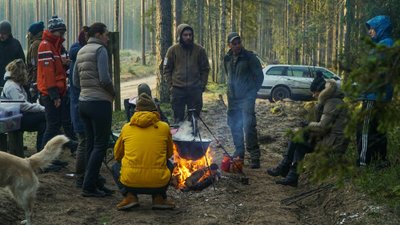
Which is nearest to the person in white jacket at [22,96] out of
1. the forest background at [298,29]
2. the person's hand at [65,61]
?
the person's hand at [65,61]

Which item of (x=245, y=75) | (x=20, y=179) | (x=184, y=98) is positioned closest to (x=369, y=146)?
(x=245, y=75)

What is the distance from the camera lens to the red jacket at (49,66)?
8242 mm

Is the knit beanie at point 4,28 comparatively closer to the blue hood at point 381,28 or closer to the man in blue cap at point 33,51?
the man in blue cap at point 33,51

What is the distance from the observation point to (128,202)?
6.81 m

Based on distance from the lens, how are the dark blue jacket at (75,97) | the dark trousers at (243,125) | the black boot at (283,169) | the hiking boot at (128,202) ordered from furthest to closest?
1. the dark trousers at (243,125)
2. the black boot at (283,169)
3. the dark blue jacket at (75,97)
4. the hiking boot at (128,202)

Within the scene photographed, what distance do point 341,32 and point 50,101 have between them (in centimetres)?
2682

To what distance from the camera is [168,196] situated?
766 cm

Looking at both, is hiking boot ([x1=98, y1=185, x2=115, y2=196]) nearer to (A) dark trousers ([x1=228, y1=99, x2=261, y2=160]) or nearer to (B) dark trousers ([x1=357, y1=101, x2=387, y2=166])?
(A) dark trousers ([x1=228, y1=99, x2=261, y2=160])

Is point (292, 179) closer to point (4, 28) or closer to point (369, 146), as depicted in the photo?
point (369, 146)

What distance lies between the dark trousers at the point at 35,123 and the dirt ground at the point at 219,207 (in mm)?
668

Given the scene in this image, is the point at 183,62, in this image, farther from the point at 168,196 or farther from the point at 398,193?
the point at 398,193

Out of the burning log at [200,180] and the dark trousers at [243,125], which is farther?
the dark trousers at [243,125]

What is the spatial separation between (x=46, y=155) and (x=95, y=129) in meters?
1.13

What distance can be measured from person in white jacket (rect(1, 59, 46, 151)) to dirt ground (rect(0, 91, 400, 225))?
0.79m
